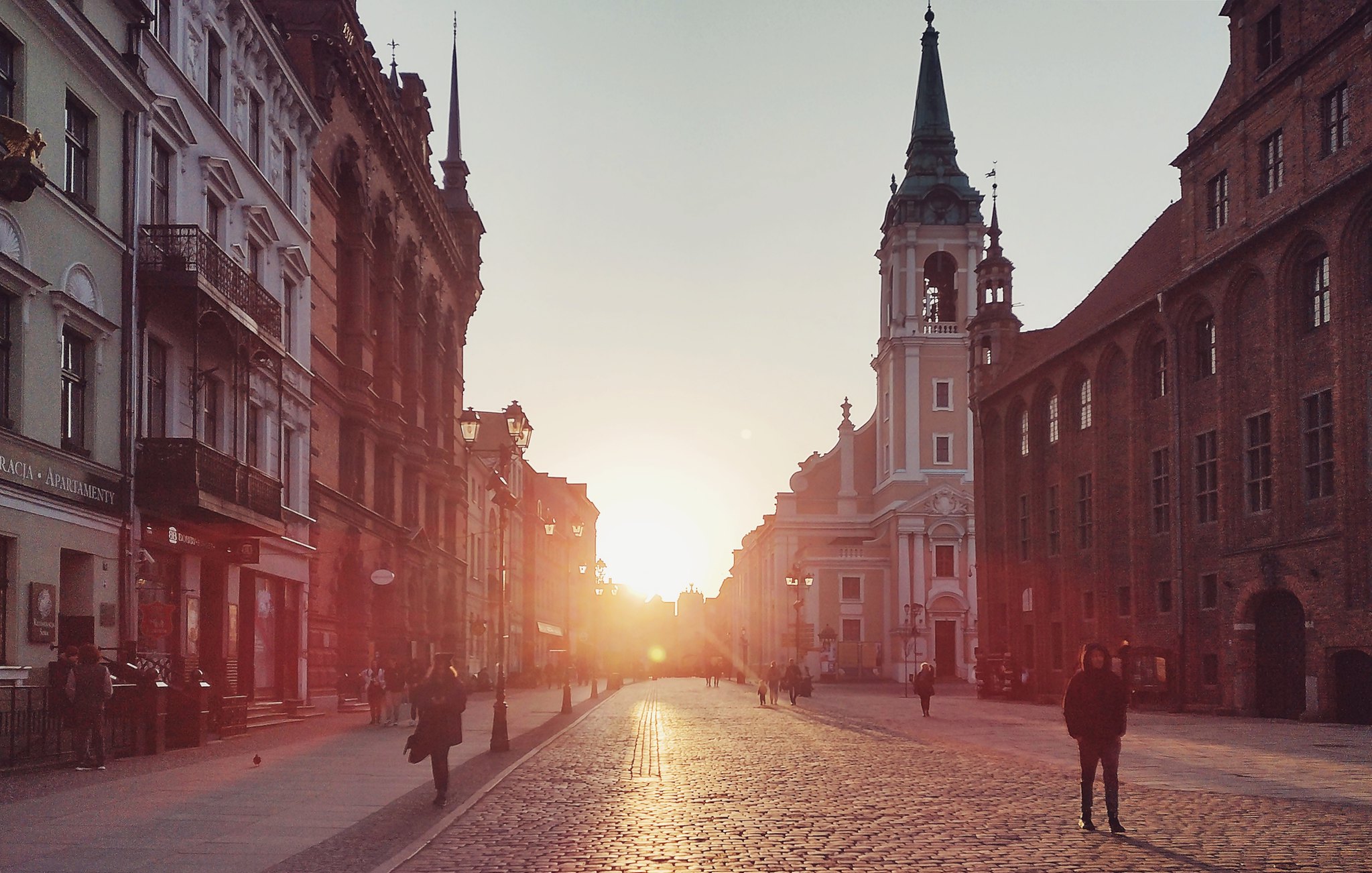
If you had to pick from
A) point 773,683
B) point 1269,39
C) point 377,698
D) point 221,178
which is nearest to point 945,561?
point 773,683

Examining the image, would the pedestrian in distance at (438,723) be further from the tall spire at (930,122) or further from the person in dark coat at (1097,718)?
the tall spire at (930,122)

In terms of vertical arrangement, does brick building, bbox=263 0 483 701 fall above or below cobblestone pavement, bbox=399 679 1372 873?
above

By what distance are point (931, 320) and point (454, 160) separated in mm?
37026

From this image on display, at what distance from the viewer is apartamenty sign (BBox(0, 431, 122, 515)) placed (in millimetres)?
19531

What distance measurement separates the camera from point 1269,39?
36812 mm

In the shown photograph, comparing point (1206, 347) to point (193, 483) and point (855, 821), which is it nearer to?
point (193, 483)

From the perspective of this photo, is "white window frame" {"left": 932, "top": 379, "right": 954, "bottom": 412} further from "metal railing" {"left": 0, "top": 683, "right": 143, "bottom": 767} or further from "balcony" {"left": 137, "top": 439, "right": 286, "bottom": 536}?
"metal railing" {"left": 0, "top": 683, "right": 143, "bottom": 767}

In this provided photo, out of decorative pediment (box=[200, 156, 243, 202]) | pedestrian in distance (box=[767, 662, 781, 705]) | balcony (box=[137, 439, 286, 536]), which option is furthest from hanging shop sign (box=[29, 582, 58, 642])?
pedestrian in distance (box=[767, 662, 781, 705])

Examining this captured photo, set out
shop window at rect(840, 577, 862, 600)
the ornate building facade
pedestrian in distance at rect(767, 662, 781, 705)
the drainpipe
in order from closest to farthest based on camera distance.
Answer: the drainpipe < pedestrian in distance at rect(767, 662, 781, 705) < the ornate building facade < shop window at rect(840, 577, 862, 600)

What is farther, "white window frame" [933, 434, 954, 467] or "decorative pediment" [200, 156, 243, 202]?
"white window frame" [933, 434, 954, 467]

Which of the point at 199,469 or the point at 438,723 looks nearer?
the point at 438,723

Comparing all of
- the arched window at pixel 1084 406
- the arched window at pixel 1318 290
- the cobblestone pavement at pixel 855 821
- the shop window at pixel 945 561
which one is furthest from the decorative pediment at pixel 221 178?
the shop window at pixel 945 561

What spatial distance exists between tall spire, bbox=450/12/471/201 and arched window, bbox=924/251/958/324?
118ft

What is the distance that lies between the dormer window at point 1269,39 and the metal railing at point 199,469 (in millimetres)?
26102
